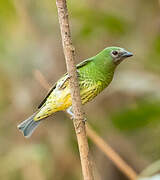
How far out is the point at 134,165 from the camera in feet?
14.3

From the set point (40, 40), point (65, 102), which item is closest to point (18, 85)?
point (40, 40)

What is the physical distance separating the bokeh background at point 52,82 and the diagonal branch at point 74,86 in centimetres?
192

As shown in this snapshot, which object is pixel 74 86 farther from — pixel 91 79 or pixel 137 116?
pixel 137 116

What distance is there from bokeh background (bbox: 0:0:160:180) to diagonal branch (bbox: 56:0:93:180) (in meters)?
1.92

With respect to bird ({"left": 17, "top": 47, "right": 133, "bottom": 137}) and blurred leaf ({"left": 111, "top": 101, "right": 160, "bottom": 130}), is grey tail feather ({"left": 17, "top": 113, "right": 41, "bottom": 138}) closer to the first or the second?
bird ({"left": 17, "top": 47, "right": 133, "bottom": 137})

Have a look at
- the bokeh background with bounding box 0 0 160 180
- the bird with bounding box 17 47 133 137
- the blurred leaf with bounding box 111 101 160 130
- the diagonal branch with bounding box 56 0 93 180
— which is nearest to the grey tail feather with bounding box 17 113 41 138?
the bird with bounding box 17 47 133 137

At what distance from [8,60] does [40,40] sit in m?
0.45

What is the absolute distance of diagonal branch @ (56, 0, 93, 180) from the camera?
6.22 feet

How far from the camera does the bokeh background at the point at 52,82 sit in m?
4.16

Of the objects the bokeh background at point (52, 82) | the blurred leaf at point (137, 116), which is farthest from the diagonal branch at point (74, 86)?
the bokeh background at point (52, 82)

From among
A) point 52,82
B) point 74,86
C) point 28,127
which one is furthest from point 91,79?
point 52,82

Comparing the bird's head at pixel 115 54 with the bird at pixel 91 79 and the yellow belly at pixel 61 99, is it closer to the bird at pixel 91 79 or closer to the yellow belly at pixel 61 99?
the bird at pixel 91 79

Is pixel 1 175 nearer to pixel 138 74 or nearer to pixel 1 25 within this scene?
pixel 1 25

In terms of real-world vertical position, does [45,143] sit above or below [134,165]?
above
